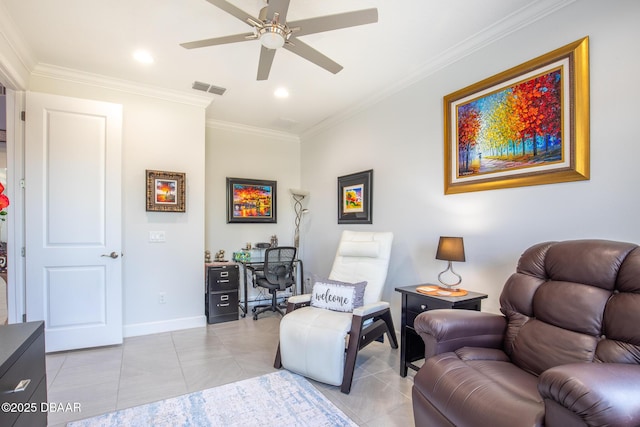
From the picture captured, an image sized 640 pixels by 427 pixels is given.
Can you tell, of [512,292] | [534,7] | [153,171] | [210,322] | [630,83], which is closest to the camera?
[630,83]

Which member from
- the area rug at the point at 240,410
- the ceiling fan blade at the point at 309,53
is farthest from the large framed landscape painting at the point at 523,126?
the area rug at the point at 240,410

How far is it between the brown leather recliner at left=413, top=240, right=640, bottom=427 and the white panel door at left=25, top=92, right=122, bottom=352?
290 cm

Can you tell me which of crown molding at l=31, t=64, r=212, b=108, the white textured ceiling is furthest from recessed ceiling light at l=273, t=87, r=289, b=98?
crown molding at l=31, t=64, r=212, b=108

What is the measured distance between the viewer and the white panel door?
2.76 metres

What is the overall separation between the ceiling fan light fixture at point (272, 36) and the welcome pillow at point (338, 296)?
187 centimetres

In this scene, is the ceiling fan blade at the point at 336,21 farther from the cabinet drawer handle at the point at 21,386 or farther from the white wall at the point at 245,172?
the white wall at the point at 245,172

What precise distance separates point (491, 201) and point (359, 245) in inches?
47.5

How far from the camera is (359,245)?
3031 millimetres

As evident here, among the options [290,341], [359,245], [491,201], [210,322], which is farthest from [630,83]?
[210,322]

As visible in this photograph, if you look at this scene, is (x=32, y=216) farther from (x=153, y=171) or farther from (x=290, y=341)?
(x=290, y=341)

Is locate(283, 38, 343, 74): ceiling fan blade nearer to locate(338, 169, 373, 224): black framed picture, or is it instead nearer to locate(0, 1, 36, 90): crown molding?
locate(338, 169, 373, 224): black framed picture

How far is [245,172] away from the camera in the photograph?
464 centimetres

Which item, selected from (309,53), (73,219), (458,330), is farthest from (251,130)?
(458,330)

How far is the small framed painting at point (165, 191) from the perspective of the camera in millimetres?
3320
